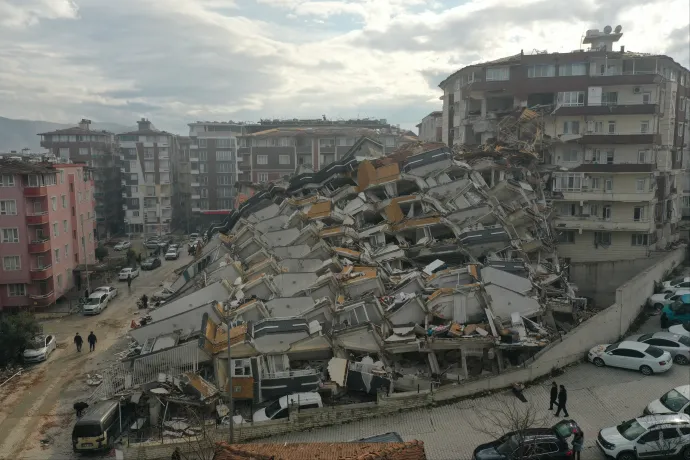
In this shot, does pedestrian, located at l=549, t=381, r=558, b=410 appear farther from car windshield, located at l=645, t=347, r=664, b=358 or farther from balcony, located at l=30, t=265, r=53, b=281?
balcony, located at l=30, t=265, r=53, b=281

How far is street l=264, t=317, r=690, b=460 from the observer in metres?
16.2

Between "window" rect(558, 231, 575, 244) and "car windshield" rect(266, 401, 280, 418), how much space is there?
25.0 meters

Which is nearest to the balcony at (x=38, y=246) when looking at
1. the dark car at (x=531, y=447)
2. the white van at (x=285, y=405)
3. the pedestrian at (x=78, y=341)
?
the pedestrian at (x=78, y=341)

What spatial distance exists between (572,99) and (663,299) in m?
15.0

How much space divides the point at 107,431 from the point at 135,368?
2.59 metres

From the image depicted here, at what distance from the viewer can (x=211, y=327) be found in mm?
21391

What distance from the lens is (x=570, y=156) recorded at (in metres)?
36.2

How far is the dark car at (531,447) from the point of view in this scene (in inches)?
540

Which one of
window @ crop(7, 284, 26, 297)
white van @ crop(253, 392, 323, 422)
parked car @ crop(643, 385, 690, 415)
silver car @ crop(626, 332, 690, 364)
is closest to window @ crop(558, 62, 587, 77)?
silver car @ crop(626, 332, 690, 364)

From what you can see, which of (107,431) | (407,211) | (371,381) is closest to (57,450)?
(107,431)

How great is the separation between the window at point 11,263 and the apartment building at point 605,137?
32163 mm

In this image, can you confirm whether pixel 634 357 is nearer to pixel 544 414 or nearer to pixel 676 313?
pixel 544 414

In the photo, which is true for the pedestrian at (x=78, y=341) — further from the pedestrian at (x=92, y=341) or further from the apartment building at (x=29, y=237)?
the apartment building at (x=29, y=237)

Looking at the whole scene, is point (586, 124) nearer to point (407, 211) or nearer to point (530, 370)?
point (407, 211)
